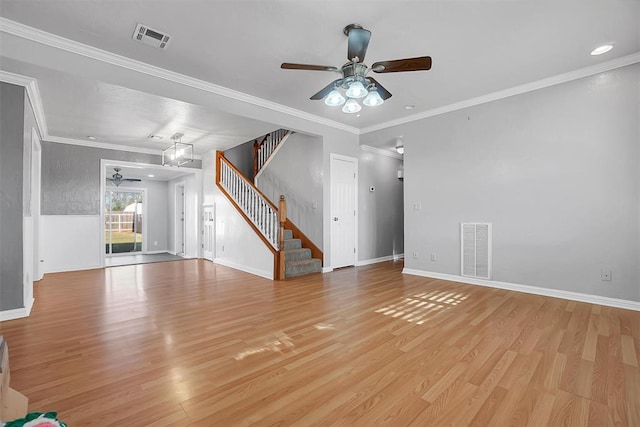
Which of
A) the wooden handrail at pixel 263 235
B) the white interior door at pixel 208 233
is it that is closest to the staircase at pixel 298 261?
the wooden handrail at pixel 263 235

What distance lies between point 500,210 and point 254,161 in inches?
229

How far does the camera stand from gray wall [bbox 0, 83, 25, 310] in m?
3.02

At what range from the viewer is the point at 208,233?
23.7 feet

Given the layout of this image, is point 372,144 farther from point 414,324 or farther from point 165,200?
point 165,200

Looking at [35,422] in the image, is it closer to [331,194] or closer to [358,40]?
[358,40]

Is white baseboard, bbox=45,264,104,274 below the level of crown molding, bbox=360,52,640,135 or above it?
below

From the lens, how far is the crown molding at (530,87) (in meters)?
3.32

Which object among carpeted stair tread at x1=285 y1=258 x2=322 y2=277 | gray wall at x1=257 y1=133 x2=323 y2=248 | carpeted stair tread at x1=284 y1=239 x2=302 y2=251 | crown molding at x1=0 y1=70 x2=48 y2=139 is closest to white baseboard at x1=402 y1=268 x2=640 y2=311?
Answer: carpeted stair tread at x1=285 y1=258 x2=322 y2=277

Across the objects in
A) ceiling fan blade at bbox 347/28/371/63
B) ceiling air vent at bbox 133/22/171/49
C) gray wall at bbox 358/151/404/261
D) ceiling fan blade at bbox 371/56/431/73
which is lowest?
gray wall at bbox 358/151/404/261

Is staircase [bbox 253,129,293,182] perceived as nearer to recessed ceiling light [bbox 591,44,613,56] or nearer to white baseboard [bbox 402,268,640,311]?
white baseboard [bbox 402,268,640,311]

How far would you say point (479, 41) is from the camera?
296 centimetres

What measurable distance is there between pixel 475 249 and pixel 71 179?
→ 7.81m

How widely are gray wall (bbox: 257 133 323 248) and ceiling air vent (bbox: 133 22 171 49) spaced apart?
3.09 m

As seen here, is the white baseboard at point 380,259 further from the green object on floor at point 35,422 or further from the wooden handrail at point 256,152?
the green object on floor at point 35,422
